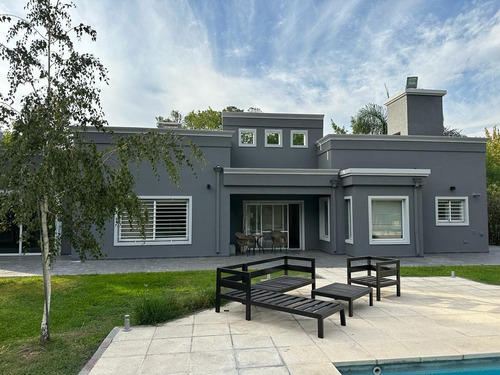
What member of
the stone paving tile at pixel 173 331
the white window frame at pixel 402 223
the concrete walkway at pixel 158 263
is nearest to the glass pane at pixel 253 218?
the concrete walkway at pixel 158 263

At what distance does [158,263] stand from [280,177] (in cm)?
557

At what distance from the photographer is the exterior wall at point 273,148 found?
15953mm

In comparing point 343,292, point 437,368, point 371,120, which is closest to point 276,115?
point 371,120

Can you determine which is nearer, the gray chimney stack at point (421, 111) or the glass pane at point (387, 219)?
the glass pane at point (387, 219)

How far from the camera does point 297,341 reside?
4.65 metres

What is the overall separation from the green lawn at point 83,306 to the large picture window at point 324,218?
4.28m

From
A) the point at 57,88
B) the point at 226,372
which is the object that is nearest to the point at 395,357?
the point at 226,372

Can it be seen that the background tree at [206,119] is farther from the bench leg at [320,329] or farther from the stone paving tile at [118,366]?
the stone paving tile at [118,366]

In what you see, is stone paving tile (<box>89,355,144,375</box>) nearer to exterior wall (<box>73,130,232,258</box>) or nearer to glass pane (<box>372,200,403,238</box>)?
exterior wall (<box>73,130,232,258</box>)

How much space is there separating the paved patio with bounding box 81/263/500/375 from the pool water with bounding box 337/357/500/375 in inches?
2.7

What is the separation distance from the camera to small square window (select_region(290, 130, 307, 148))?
1641 cm

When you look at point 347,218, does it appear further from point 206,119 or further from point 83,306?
point 206,119

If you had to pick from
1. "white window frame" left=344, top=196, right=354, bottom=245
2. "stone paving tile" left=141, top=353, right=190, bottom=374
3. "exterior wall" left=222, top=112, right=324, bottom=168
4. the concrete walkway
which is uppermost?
"exterior wall" left=222, top=112, right=324, bottom=168

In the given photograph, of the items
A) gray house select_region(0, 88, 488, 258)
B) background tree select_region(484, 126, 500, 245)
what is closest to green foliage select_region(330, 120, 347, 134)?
background tree select_region(484, 126, 500, 245)
